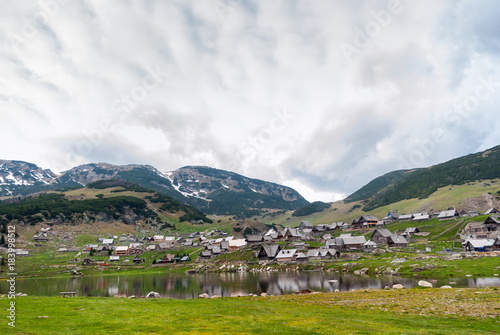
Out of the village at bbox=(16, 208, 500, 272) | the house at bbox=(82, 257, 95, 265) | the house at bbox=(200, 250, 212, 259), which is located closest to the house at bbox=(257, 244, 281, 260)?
the village at bbox=(16, 208, 500, 272)

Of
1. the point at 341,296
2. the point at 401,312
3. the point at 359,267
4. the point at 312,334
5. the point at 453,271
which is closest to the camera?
the point at 312,334

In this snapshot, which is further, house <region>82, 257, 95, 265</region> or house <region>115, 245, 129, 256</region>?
house <region>115, 245, 129, 256</region>

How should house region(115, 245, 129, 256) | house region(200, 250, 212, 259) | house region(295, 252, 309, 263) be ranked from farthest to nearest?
house region(115, 245, 129, 256) → house region(200, 250, 212, 259) → house region(295, 252, 309, 263)

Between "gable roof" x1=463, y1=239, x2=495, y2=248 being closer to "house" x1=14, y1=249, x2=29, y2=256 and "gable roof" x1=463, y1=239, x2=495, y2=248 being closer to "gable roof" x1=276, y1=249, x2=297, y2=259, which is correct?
"gable roof" x1=276, y1=249, x2=297, y2=259

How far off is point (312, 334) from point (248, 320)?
804 centimetres

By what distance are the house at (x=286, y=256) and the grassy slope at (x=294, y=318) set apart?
95.2 meters

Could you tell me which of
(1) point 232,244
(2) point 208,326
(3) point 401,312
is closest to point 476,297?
(3) point 401,312

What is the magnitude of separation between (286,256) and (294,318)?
109 meters

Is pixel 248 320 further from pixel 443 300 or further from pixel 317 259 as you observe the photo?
pixel 317 259

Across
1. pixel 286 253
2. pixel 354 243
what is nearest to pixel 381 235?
pixel 354 243

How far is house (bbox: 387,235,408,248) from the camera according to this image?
137 meters

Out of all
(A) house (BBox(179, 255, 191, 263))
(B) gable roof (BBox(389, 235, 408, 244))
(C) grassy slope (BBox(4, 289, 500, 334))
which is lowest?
(A) house (BBox(179, 255, 191, 263))

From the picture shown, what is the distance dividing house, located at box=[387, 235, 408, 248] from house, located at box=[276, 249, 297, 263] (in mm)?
49623

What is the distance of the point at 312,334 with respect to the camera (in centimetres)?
1997
